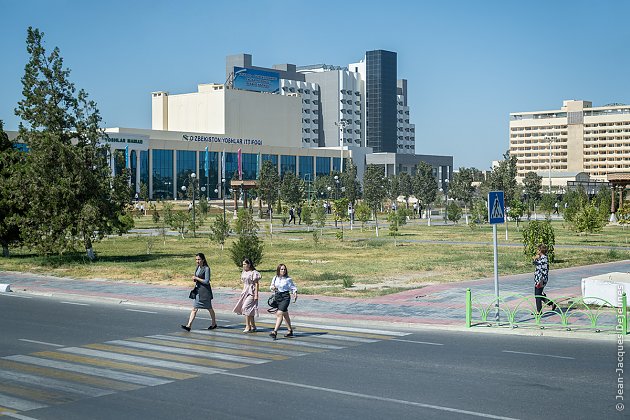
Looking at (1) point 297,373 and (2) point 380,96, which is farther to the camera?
(2) point 380,96

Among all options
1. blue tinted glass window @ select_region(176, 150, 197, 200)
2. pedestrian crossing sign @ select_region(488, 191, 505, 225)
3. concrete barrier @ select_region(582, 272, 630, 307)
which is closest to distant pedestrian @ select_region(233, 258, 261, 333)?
pedestrian crossing sign @ select_region(488, 191, 505, 225)

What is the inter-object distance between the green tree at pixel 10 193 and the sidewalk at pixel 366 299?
20.4ft

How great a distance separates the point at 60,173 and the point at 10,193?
274cm

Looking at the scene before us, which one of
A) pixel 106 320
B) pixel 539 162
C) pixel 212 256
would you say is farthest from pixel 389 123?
pixel 106 320

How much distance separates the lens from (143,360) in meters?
14.3

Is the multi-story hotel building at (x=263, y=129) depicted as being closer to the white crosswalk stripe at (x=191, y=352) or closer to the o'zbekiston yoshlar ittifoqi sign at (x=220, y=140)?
the o'zbekiston yoshlar ittifoqi sign at (x=220, y=140)

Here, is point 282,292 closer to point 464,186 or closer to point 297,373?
point 297,373

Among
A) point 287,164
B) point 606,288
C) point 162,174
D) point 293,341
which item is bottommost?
point 293,341

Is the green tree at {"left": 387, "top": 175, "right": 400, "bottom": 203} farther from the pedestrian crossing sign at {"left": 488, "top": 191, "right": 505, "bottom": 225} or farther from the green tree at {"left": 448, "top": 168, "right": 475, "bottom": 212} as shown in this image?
the pedestrian crossing sign at {"left": 488, "top": 191, "right": 505, "bottom": 225}

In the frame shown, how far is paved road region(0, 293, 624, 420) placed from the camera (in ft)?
34.9

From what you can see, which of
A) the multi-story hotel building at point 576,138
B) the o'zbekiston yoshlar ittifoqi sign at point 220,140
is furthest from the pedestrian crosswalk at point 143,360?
the multi-story hotel building at point 576,138

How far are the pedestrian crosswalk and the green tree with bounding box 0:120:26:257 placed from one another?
2232 cm

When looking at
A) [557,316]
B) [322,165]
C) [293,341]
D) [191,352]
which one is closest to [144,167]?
[322,165]

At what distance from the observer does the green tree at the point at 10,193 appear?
37.2m
